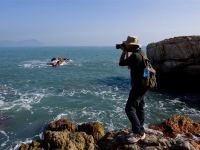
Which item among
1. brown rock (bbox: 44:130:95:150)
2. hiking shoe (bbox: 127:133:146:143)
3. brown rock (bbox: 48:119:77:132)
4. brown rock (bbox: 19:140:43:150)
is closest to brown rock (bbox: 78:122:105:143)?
brown rock (bbox: 48:119:77:132)

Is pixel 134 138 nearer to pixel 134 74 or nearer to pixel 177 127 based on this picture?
pixel 134 74

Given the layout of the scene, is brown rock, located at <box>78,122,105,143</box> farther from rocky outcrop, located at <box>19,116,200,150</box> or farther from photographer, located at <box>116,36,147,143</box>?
photographer, located at <box>116,36,147,143</box>

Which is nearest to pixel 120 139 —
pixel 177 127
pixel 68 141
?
pixel 68 141

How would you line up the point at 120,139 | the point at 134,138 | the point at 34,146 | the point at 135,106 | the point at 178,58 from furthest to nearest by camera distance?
1. the point at 178,58
2. the point at 34,146
3. the point at 120,139
4. the point at 134,138
5. the point at 135,106

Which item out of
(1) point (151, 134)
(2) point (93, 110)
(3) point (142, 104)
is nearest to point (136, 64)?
(3) point (142, 104)

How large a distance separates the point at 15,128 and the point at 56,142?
8958 mm

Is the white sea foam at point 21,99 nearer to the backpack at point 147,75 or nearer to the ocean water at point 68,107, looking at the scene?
the ocean water at point 68,107

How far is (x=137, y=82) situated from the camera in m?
8.95

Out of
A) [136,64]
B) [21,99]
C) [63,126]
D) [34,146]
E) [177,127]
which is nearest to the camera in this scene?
[136,64]

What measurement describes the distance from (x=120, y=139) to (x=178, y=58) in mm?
25322

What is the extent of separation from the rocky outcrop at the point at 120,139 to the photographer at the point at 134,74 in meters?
0.45

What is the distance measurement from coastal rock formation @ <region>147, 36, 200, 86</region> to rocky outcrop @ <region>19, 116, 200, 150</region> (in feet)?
64.9

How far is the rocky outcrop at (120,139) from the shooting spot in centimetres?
970

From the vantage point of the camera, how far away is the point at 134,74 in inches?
353
